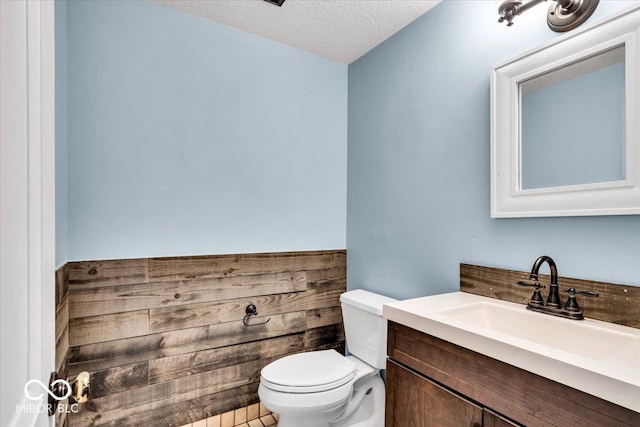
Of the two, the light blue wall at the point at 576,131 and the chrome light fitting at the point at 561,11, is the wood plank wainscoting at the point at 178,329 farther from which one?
the chrome light fitting at the point at 561,11

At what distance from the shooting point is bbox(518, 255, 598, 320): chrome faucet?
1.11 meters

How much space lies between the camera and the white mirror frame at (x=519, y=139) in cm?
104

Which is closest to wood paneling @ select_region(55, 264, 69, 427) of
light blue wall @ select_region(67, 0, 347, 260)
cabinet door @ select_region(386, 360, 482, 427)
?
light blue wall @ select_region(67, 0, 347, 260)

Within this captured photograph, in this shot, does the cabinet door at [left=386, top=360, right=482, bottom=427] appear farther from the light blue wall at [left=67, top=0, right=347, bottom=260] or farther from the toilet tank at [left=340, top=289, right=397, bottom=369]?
the light blue wall at [left=67, top=0, right=347, bottom=260]

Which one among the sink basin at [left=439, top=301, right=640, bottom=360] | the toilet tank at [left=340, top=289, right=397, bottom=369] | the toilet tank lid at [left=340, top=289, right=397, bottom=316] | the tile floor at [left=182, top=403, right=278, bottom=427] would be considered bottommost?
the tile floor at [left=182, top=403, right=278, bottom=427]

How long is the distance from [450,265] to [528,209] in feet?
1.53

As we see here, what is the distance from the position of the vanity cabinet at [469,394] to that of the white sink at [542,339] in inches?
1.2

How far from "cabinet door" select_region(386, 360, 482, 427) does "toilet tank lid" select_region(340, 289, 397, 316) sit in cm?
51

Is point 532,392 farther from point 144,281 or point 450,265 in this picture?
point 144,281

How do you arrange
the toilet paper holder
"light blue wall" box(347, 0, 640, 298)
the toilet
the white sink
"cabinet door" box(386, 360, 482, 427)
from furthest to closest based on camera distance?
1. the toilet paper holder
2. the toilet
3. "light blue wall" box(347, 0, 640, 298)
4. "cabinet door" box(386, 360, 482, 427)
5. the white sink

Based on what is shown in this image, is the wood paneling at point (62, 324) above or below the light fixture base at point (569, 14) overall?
below

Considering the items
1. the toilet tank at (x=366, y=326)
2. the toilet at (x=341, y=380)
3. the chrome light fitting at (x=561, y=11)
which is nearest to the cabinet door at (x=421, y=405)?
the toilet at (x=341, y=380)

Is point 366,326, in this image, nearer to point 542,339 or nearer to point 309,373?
point 309,373

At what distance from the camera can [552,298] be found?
117 cm
